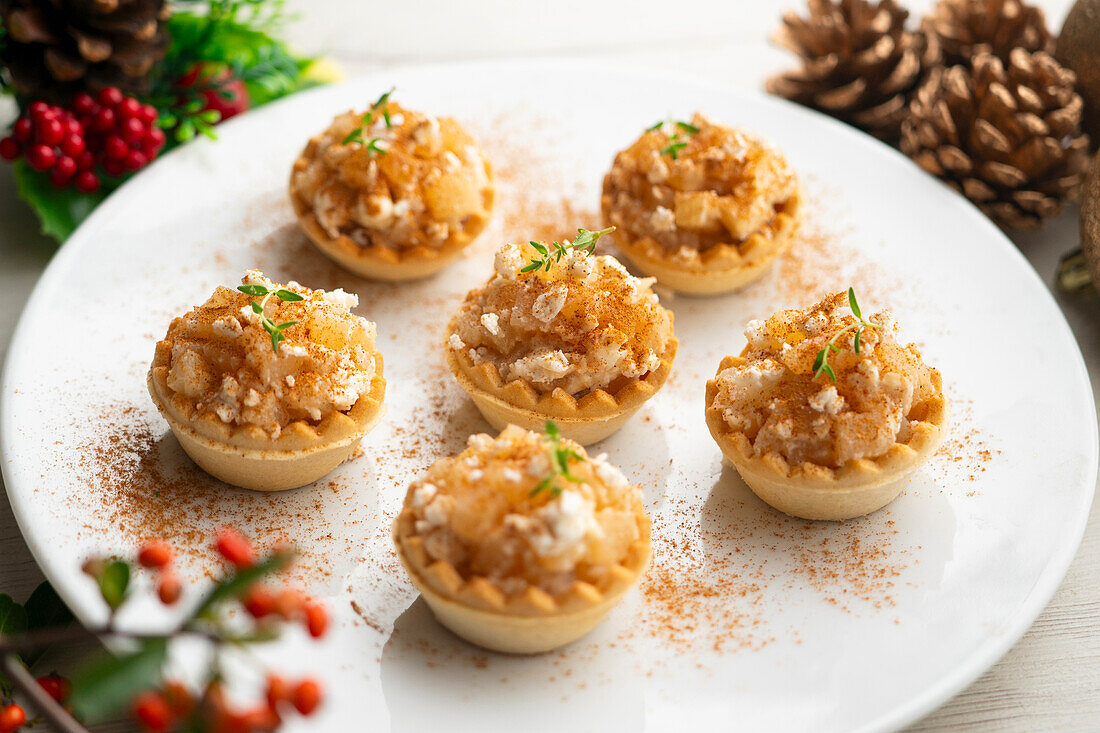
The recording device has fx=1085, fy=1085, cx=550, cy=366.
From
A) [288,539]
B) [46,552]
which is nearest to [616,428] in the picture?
[288,539]

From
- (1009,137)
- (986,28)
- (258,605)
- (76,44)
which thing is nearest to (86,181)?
(76,44)

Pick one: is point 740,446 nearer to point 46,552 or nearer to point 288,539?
point 288,539

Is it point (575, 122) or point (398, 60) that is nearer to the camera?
point (575, 122)

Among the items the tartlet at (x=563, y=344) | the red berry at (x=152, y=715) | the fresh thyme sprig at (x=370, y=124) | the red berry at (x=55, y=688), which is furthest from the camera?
the fresh thyme sprig at (x=370, y=124)

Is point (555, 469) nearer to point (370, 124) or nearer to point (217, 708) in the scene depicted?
point (217, 708)

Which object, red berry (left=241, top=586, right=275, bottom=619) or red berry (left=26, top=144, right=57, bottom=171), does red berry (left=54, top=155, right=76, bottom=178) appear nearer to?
red berry (left=26, top=144, right=57, bottom=171)

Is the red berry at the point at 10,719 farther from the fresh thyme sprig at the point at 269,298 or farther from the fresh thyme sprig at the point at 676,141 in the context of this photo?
the fresh thyme sprig at the point at 676,141

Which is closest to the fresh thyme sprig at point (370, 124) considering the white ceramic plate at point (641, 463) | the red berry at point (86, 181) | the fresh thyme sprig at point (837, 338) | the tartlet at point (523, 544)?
the white ceramic plate at point (641, 463)
